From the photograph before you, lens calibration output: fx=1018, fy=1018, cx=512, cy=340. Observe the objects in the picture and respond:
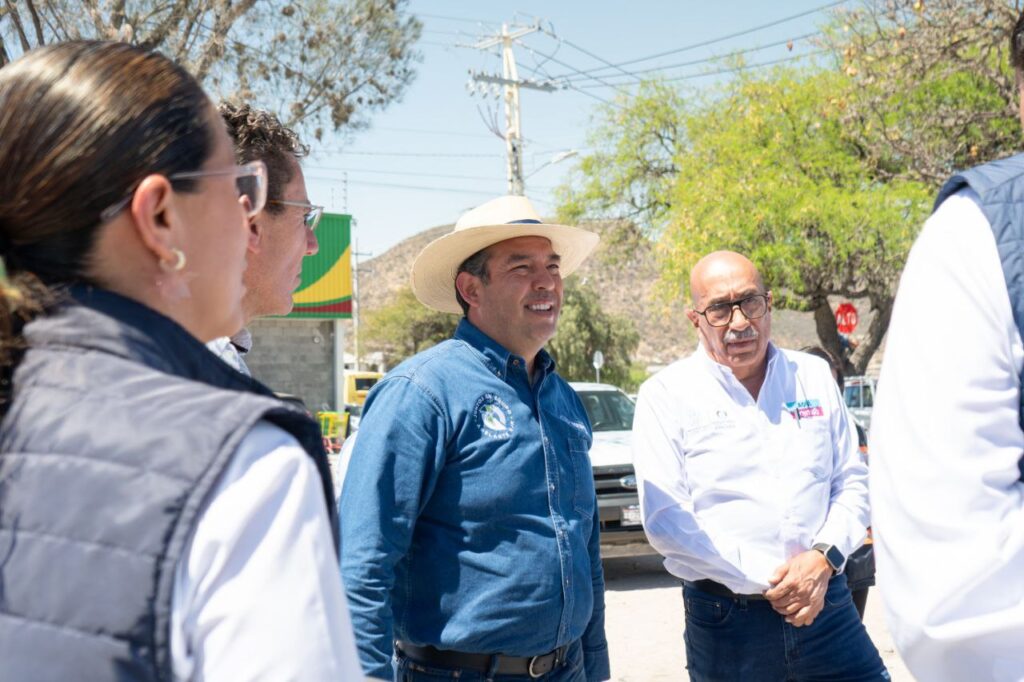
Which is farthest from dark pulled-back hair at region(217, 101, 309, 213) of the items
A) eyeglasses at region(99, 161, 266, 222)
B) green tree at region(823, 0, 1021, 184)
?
green tree at region(823, 0, 1021, 184)

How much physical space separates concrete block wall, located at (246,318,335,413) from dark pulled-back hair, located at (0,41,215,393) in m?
26.0

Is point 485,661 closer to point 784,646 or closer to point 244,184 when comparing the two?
point 784,646

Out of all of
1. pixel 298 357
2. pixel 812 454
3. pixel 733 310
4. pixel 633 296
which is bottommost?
pixel 298 357

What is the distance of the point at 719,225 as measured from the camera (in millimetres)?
23094

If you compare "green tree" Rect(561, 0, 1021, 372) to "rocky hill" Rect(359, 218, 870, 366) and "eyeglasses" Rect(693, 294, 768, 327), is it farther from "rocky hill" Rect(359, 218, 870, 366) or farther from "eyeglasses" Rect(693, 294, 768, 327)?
"eyeglasses" Rect(693, 294, 768, 327)

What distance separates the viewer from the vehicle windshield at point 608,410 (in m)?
10.9

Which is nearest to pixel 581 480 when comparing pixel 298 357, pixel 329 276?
pixel 329 276

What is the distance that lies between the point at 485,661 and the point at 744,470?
4.34 feet

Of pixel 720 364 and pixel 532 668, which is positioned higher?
pixel 720 364

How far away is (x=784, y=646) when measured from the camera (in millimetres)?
3543

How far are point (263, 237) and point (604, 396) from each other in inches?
356

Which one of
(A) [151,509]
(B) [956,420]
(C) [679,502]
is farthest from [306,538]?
(C) [679,502]

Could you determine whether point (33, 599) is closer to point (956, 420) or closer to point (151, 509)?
point (151, 509)

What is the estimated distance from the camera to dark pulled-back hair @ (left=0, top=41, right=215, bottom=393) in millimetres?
1206
